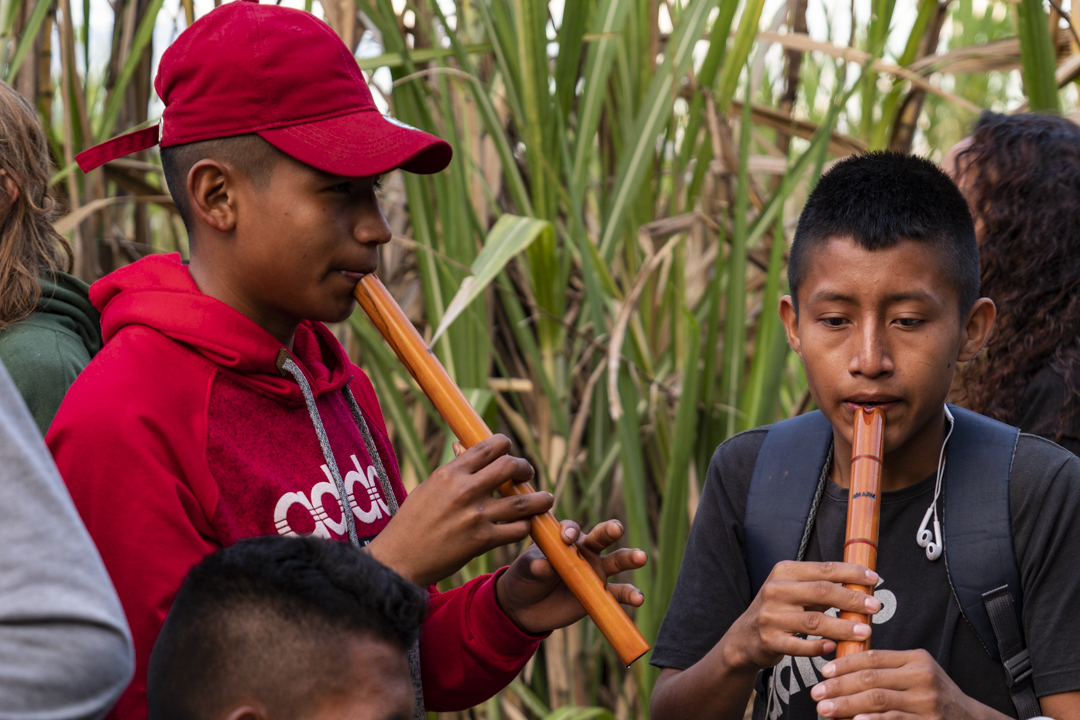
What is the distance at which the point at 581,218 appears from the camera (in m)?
1.97

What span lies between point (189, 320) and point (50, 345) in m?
0.36

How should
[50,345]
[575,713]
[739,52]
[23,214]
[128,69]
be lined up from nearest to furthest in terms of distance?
[50,345] → [23,214] → [575,713] → [128,69] → [739,52]

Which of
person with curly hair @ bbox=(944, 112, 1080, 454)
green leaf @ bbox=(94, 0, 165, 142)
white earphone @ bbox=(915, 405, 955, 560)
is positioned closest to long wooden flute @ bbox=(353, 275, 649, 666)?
white earphone @ bbox=(915, 405, 955, 560)

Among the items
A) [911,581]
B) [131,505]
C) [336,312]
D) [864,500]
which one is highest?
[336,312]

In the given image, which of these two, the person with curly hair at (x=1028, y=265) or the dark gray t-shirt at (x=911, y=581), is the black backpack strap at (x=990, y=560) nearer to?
the dark gray t-shirt at (x=911, y=581)

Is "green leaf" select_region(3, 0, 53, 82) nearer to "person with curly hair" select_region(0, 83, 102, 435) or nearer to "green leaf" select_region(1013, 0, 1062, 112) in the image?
"person with curly hair" select_region(0, 83, 102, 435)

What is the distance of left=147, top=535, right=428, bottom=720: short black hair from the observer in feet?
2.78

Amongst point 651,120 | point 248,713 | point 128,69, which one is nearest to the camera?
point 248,713

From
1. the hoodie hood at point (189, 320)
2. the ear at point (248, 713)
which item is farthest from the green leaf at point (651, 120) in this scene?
the ear at point (248, 713)

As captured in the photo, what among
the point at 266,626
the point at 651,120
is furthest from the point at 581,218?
the point at 266,626

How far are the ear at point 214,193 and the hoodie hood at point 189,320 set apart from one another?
9 cm

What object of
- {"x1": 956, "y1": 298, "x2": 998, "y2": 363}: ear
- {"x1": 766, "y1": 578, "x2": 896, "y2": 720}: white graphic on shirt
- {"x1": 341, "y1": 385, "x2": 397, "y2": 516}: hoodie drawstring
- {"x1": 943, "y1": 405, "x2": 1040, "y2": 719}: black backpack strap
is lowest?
{"x1": 766, "y1": 578, "x2": 896, "y2": 720}: white graphic on shirt

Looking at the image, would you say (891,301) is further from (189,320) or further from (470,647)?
(189,320)

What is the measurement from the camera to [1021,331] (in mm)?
1631
